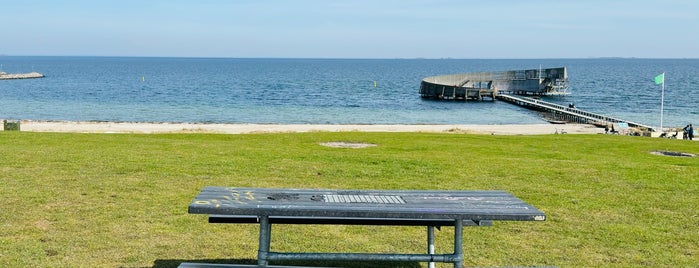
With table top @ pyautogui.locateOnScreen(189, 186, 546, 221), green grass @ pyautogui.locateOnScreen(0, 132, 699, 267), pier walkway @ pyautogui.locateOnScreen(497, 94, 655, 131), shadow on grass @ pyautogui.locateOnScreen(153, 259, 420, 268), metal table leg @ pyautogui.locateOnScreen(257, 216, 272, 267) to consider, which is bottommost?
pier walkway @ pyautogui.locateOnScreen(497, 94, 655, 131)

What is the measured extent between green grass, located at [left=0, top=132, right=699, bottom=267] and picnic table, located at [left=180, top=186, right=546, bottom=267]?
1168 millimetres

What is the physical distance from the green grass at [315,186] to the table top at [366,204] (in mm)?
1180

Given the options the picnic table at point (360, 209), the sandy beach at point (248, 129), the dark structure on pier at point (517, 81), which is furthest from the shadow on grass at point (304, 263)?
the dark structure on pier at point (517, 81)

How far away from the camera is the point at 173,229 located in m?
7.05

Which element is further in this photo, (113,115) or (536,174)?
(113,115)

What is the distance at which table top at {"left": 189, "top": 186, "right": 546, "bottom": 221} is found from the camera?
452cm

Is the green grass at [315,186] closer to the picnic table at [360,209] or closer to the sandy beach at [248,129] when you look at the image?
the picnic table at [360,209]

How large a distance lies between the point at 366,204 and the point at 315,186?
5.11 metres

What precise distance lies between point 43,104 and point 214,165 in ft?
198

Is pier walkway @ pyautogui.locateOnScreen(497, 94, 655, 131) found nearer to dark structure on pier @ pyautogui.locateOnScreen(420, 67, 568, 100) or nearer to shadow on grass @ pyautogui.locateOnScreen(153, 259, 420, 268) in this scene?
dark structure on pier @ pyautogui.locateOnScreen(420, 67, 568, 100)

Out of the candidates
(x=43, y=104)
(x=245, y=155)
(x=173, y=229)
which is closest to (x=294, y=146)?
(x=245, y=155)

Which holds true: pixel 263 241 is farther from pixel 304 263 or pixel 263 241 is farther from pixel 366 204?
pixel 304 263

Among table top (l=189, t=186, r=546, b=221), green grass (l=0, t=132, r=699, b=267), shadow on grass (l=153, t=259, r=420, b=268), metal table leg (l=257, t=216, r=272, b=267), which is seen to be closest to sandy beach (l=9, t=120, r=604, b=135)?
green grass (l=0, t=132, r=699, b=267)

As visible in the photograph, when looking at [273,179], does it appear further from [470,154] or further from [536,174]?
[470,154]
